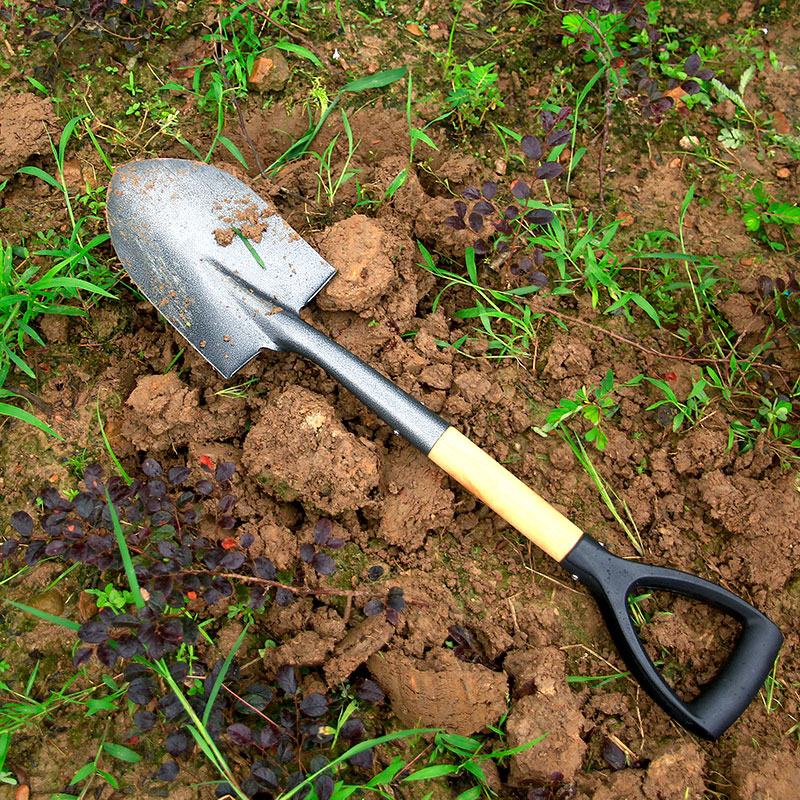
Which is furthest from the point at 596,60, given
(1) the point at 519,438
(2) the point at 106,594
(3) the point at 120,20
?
(2) the point at 106,594

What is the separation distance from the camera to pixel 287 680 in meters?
1.62

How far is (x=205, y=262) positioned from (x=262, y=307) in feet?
0.74

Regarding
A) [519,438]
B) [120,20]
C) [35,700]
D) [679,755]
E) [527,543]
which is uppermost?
[120,20]

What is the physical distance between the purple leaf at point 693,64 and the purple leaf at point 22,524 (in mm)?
2544

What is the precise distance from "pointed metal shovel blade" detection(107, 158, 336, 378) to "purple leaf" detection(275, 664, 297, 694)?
849 mm

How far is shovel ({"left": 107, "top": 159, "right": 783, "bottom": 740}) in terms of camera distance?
5.64ft

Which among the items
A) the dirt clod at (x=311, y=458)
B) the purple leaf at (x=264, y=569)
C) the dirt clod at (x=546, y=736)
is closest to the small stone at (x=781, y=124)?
the dirt clod at (x=311, y=458)

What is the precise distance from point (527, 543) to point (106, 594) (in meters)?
1.21

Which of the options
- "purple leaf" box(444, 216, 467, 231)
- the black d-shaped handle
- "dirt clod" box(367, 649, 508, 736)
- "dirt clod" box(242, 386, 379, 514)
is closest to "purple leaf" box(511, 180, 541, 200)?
"purple leaf" box(444, 216, 467, 231)

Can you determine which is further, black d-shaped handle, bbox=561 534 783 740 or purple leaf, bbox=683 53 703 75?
purple leaf, bbox=683 53 703 75

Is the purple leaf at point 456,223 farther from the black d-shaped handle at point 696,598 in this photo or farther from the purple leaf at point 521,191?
the black d-shaped handle at point 696,598

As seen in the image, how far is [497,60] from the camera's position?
2309 millimetres

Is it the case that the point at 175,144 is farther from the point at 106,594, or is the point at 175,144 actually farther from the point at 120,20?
the point at 106,594

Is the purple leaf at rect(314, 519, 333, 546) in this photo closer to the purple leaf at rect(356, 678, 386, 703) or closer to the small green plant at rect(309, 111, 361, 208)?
the purple leaf at rect(356, 678, 386, 703)
